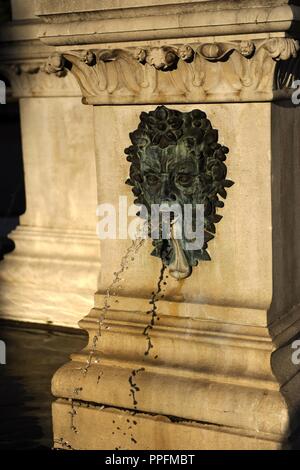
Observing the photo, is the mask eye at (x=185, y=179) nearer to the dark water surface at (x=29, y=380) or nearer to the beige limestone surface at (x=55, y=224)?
the dark water surface at (x=29, y=380)

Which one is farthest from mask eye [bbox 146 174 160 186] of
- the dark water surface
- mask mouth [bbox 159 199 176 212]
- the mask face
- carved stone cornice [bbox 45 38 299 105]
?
the dark water surface

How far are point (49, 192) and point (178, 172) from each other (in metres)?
3.61

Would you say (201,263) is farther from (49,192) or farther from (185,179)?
(49,192)

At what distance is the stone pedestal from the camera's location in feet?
16.8

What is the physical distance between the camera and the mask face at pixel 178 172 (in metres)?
5.36

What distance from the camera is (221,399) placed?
5.29 m

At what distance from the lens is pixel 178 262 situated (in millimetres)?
5598

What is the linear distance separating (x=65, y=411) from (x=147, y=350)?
70cm

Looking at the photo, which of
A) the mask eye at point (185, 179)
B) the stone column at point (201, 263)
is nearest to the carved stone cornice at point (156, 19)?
the stone column at point (201, 263)

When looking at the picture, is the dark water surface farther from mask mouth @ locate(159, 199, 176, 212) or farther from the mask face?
mask mouth @ locate(159, 199, 176, 212)

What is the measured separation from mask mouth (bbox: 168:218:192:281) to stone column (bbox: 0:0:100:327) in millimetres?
2959
